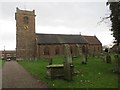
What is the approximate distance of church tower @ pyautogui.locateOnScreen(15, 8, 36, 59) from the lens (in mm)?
61125

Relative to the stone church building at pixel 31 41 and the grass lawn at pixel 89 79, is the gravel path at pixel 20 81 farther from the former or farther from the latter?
the stone church building at pixel 31 41

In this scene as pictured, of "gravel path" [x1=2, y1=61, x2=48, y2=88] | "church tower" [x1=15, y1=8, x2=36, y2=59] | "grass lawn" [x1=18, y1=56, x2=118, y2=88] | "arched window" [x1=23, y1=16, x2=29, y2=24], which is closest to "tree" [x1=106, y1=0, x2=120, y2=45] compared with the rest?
"grass lawn" [x1=18, y1=56, x2=118, y2=88]

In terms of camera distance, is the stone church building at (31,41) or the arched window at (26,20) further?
the arched window at (26,20)

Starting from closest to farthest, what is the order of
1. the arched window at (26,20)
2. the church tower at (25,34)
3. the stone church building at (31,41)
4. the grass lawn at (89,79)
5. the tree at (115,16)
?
the grass lawn at (89,79), the tree at (115,16), the church tower at (25,34), the stone church building at (31,41), the arched window at (26,20)

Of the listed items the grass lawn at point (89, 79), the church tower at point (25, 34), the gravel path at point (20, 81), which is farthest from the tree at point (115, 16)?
the church tower at point (25, 34)

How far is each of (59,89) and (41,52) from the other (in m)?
53.5

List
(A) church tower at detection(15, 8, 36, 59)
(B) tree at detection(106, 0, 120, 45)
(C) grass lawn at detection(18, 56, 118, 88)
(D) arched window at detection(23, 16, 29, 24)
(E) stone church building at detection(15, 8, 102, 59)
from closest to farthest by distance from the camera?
(C) grass lawn at detection(18, 56, 118, 88), (B) tree at detection(106, 0, 120, 45), (A) church tower at detection(15, 8, 36, 59), (E) stone church building at detection(15, 8, 102, 59), (D) arched window at detection(23, 16, 29, 24)

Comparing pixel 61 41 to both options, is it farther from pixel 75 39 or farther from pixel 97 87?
pixel 97 87

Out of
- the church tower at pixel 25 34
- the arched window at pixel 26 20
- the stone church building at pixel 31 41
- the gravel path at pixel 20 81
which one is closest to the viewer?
the gravel path at pixel 20 81

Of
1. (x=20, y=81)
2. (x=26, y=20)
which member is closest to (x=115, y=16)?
(x=20, y=81)

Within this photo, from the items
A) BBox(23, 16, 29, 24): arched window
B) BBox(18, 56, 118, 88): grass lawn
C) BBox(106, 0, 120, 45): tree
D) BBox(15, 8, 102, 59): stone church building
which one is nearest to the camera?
BBox(18, 56, 118, 88): grass lawn

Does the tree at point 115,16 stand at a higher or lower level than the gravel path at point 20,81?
higher

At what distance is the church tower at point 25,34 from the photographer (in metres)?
61.1

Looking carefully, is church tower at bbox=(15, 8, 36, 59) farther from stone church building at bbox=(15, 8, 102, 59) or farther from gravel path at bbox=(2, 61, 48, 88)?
gravel path at bbox=(2, 61, 48, 88)
